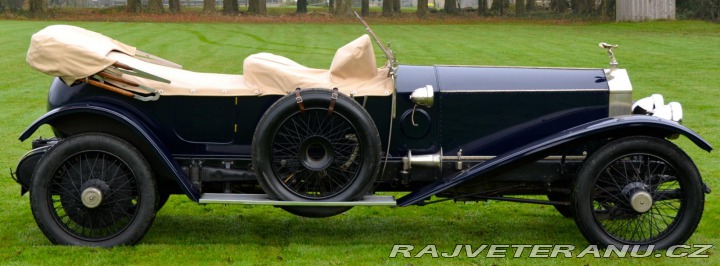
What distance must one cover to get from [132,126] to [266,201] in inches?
38.8

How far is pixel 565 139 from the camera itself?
20.0 ft

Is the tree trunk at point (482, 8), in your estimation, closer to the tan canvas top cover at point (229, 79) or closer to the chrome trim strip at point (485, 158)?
the chrome trim strip at point (485, 158)

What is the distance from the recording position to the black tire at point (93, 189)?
20.3 ft

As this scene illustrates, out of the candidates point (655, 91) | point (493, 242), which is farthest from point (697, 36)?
point (493, 242)

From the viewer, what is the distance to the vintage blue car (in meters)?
6.15

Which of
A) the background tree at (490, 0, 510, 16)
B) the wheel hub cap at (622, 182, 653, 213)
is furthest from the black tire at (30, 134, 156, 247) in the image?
the background tree at (490, 0, 510, 16)

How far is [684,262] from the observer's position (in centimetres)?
604

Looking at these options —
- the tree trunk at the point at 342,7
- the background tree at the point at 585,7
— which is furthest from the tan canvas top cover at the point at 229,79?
the background tree at the point at 585,7

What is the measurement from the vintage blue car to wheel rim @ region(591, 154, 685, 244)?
1 centimetres

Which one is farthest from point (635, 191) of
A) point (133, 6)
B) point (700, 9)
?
point (133, 6)

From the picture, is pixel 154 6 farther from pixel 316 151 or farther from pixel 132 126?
pixel 316 151

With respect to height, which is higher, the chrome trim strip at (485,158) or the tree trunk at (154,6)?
the tree trunk at (154,6)

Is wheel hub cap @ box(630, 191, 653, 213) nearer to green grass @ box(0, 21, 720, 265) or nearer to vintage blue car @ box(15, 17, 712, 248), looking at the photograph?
vintage blue car @ box(15, 17, 712, 248)

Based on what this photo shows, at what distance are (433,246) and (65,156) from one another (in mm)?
2491
